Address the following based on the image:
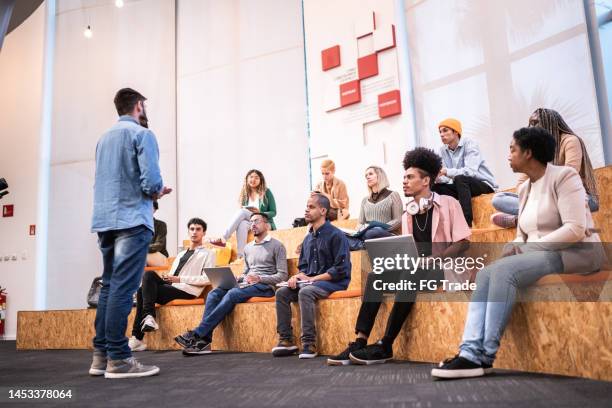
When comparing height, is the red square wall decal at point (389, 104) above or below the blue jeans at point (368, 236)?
above

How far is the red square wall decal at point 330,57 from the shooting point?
20.2ft

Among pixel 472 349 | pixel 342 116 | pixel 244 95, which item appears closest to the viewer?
pixel 472 349

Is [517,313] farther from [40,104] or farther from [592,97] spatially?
[40,104]

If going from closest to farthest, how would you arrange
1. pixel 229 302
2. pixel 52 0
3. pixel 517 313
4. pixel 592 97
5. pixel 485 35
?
1. pixel 517 313
2. pixel 229 302
3. pixel 592 97
4. pixel 485 35
5. pixel 52 0

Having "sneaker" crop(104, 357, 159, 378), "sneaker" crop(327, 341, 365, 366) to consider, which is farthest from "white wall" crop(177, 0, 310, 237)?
"sneaker" crop(104, 357, 159, 378)

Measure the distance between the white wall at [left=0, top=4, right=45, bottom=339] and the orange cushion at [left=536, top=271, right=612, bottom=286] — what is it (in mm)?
6450

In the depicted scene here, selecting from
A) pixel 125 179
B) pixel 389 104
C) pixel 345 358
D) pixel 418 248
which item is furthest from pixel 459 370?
pixel 389 104

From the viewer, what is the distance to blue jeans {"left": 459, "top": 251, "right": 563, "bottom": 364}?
2.04 m

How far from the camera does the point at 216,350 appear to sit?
3920 mm

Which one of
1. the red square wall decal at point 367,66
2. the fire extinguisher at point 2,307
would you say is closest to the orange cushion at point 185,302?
the red square wall decal at point 367,66

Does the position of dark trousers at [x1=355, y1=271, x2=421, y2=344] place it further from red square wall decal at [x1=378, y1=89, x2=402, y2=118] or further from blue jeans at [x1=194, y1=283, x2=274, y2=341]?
red square wall decal at [x1=378, y1=89, x2=402, y2=118]

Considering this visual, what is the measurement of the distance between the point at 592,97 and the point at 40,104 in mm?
6356

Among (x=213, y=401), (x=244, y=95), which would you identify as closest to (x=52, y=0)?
(x=244, y=95)

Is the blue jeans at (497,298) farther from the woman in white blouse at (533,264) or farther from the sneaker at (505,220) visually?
the sneaker at (505,220)
